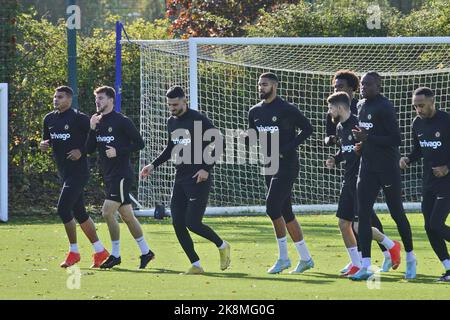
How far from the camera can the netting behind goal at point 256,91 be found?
2014 cm

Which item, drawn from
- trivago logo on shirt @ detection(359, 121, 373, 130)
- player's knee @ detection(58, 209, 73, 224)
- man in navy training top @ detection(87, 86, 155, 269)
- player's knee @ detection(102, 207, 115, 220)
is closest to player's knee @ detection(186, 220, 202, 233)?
man in navy training top @ detection(87, 86, 155, 269)

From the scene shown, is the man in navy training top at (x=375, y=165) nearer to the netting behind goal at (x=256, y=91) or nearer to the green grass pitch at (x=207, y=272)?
the green grass pitch at (x=207, y=272)

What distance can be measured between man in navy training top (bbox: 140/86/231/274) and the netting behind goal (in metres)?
7.83

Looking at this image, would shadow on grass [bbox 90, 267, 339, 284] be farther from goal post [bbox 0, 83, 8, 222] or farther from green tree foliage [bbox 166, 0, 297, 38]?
green tree foliage [bbox 166, 0, 297, 38]

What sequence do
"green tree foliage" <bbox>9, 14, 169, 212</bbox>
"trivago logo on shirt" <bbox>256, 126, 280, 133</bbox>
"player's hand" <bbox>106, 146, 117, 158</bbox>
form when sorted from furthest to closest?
"green tree foliage" <bbox>9, 14, 169, 212</bbox>
"player's hand" <bbox>106, 146, 117, 158</bbox>
"trivago logo on shirt" <bbox>256, 126, 280, 133</bbox>

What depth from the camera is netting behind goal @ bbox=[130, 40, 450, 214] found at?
20.1m

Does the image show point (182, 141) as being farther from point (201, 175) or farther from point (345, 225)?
point (345, 225)

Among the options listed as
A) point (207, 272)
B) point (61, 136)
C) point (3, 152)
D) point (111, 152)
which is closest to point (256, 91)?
point (3, 152)

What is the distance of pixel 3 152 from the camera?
768 inches

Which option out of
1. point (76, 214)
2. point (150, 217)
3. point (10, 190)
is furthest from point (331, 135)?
point (10, 190)

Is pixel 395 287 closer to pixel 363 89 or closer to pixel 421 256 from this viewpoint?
pixel 363 89

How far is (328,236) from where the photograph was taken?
1625 cm

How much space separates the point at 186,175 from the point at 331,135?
1.67 metres

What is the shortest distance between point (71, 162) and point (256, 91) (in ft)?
27.4
